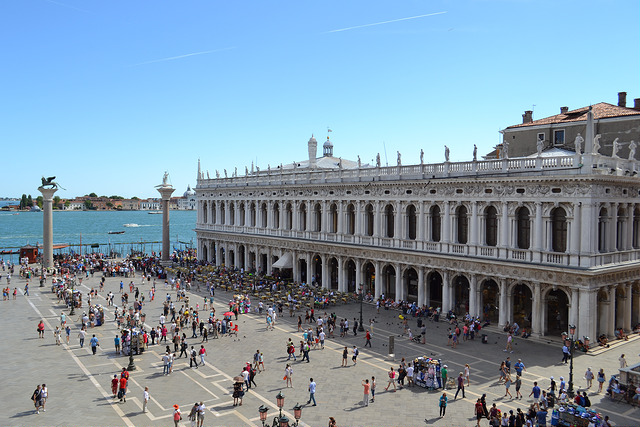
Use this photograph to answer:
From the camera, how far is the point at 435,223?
3747 cm

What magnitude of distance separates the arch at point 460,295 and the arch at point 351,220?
35.5ft

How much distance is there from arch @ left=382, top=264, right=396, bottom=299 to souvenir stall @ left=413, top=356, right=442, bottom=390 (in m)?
17.8

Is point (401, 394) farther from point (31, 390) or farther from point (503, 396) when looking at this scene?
point (31, 390)

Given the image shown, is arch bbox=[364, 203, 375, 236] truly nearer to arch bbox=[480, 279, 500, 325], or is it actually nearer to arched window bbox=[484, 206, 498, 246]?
arched window bbox=[484, 206, 498, 246]

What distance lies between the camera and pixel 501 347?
29.1m

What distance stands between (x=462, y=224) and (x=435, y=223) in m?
2.38

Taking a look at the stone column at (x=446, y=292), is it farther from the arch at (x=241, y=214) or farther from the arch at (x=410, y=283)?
the arch at (x=241, y=214)

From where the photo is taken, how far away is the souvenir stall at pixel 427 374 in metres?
22.9

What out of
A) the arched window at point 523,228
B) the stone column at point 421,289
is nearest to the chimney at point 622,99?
the arched window at point 523,228

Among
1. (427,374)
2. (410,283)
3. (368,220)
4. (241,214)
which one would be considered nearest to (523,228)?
(410,283)

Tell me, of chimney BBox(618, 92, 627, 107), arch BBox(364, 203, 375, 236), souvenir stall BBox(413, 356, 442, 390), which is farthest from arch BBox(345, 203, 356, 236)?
chimney BBox(618, 92, 627, 107)

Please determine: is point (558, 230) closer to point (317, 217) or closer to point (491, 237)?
point (491, 237)

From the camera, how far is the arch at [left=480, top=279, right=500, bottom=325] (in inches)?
1347

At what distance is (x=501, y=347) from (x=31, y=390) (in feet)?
77.2
